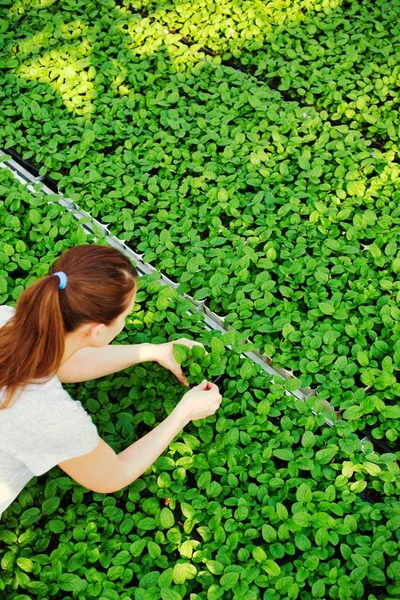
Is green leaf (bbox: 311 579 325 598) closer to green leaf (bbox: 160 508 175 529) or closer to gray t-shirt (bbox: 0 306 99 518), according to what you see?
green leaf (bbox: 160 508 175 529)

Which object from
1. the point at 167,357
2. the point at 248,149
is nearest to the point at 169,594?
the point at 167,357

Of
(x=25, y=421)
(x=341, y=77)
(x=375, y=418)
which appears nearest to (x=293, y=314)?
(x=375, y=418)

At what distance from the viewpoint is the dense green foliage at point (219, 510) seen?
1965 mm

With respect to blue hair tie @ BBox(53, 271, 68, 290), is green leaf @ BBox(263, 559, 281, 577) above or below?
below

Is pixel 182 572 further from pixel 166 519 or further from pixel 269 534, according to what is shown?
pixel 269 534

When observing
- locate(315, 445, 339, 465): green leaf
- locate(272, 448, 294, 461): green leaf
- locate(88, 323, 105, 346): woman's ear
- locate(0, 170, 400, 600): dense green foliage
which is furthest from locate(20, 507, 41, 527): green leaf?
locate(315, 445, 339, 465): green leaf

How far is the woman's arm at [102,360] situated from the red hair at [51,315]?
0.52 meters

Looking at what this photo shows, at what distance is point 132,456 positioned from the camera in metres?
1.97

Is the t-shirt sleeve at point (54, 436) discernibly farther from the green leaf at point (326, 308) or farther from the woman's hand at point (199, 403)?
the green leaf at point (326, 308)

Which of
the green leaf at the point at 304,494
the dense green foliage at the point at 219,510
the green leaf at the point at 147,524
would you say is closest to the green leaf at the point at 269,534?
the dense green foliage at the point at 219,510

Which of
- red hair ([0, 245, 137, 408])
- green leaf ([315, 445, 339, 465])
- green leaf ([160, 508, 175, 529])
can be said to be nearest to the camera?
red hair ([0, 245, 137, 408])

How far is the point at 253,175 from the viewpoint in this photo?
3.17 m

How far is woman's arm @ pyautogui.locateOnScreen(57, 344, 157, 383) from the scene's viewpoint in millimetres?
2260

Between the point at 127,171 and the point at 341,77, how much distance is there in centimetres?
139
